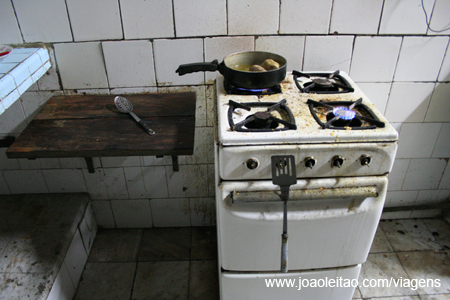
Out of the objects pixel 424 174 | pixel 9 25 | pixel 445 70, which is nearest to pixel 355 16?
pixel 445 70

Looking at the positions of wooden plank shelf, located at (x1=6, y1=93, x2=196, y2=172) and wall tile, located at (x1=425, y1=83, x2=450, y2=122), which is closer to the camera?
wooden plank shelf, located at (x1=6, y1=93, x2=196, y2=172)

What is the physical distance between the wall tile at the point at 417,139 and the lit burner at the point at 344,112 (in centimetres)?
84

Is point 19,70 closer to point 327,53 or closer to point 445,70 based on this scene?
point 327,53

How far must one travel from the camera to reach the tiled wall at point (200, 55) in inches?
59.8

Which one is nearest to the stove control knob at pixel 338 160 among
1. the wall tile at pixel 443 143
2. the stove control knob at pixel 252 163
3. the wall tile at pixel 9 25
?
the stove control knob at pixel 252 163

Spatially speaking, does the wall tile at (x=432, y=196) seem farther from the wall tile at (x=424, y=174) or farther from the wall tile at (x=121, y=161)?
the wall tile at (x=121, y=161)

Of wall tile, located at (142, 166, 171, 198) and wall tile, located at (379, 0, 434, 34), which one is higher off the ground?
wall tile, located at (379, 0, 434, 34)

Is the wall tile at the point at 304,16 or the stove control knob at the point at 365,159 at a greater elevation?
the wall tile at the point at 304,16

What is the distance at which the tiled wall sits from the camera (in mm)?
1519

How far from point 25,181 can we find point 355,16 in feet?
6.63

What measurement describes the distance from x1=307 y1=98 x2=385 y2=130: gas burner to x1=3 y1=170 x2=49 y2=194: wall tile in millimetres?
1601

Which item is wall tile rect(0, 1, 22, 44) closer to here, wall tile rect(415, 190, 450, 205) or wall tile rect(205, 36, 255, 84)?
wall tile rect(205, 36, 255, 84)

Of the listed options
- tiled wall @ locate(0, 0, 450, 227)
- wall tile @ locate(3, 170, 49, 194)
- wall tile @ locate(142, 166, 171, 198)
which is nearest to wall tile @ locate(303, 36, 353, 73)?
tiled wall @ locate(0, 0, 450, 227)

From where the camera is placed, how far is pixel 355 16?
154 cm
